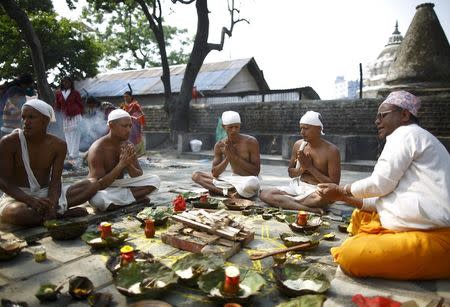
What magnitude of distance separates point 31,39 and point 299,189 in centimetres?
887

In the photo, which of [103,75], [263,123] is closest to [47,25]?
[103,75]

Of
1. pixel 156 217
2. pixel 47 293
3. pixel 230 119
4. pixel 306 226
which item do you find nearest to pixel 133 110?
pixel 230 119

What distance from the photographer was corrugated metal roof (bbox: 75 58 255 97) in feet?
69.7

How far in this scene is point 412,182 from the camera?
9.36ft

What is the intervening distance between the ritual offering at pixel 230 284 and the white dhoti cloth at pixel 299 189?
8.63 feet

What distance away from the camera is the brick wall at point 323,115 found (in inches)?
414

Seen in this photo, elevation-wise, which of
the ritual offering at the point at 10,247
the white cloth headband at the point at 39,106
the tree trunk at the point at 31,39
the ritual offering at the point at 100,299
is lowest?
the ritual offering at the point at 100,299

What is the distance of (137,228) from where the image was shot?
428 cm

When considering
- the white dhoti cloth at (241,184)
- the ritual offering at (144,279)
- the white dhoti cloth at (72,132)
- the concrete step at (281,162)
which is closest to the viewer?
the ritual offering at (144,279)

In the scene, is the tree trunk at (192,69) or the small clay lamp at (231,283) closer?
the small clay lamp at (231,283)

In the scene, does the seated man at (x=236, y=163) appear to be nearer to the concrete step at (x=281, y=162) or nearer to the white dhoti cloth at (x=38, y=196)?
the white dhoti cloth at (x=38, y=196)

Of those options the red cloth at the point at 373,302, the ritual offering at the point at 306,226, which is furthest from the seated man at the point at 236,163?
the red cloth at the point at 373,302

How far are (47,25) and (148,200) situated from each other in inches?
836

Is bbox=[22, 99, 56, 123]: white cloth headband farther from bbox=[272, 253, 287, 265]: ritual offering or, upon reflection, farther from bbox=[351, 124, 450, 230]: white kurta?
bbox=[351, 124, 450, 230]: white kurta
